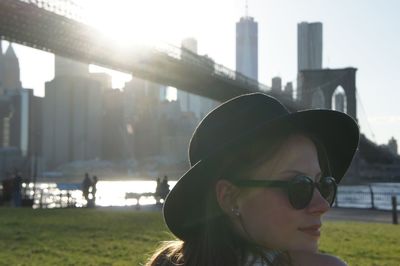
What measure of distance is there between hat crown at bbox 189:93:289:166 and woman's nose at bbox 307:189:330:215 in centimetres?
20

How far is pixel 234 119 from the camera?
5.02 feet

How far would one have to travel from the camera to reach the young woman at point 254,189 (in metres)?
1.42

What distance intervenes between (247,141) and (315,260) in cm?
31

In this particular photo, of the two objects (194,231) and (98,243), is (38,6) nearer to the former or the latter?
(98,243)

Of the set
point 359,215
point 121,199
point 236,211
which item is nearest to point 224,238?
point 236,211

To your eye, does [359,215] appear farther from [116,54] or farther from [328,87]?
[328,87]

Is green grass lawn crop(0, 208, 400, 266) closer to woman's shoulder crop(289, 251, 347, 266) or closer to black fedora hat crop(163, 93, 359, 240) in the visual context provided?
black fedora hat crop(163, 93, 359, 240)

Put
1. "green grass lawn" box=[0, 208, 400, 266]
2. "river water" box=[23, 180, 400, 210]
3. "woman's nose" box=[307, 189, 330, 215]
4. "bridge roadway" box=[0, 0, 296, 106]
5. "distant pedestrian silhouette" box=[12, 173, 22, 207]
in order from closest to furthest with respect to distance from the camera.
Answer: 1. "woman's nose" box=[307, 189, 330, 215]
2. "green grass lawn" box=[0, 208, 400, 266]
3. "distant pedestrian silhouette" box=[12, 173, 22, 207]
4. "river water" box=[23, 180, 400, 210]
5. "bridge roadway" box=[0, 0, 296, 106]

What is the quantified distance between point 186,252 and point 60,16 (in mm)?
30449

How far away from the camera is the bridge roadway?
29.3m

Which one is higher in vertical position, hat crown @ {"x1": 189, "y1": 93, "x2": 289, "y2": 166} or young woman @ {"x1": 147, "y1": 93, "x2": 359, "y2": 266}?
hat crown @ {"x1": 189, "y1": 93, "x2": 289, "y2": 166}

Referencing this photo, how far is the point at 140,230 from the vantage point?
445 inches

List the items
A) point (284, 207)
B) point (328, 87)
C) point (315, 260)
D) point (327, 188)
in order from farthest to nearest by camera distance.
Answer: point (328, 87) → point (327, 188) → point (284, 207) → point (315, 260)

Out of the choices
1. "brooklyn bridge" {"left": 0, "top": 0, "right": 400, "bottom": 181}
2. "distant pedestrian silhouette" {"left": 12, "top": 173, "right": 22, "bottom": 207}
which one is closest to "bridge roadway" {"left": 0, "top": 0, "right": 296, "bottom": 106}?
"brooklyn bridge" {"left": 0, "top": 0, "right": 400, "bottom": 181}
